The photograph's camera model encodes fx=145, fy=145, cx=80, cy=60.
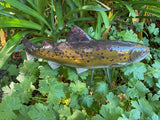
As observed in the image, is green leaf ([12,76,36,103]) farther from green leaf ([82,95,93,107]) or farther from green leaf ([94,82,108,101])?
green leaf ([94,82,108,101])

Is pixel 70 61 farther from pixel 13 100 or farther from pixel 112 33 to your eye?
pixel 112 33

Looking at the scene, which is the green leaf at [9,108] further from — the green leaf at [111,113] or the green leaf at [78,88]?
the green leaf at [111,113]

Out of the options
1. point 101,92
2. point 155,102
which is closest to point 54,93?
point 101,92

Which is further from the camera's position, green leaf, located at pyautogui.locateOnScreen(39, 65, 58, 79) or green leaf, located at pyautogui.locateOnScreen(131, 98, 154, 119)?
green leaf, located at pyautogui.locateOnScreen(39, 65, 58, 79)

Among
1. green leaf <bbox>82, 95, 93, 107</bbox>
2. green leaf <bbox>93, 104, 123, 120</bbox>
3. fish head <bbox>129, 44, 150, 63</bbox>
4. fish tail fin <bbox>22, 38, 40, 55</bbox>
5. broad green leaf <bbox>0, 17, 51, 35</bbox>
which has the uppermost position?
broad green leaf <bbox>0, 17, 51, 35</bbox>

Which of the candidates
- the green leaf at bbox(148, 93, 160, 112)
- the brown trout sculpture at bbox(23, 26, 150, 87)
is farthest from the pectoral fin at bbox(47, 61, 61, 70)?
the green leaf at bbox(148, 93, 160, 112)

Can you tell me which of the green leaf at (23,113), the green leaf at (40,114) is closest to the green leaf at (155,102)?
the green leaf at (40,114)

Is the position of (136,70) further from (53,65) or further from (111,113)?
(53,65)

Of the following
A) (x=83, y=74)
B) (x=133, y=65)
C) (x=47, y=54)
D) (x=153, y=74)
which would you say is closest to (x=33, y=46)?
(x=47, y=54)
